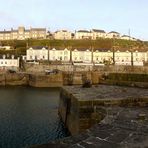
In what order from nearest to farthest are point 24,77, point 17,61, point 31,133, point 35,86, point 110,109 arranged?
point 110,109
point 31,133
point 35,86
point 24,77
point 17,61

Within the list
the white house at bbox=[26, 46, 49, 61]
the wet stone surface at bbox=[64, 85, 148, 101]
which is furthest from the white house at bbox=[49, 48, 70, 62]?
the wet stone surface at bbox=[64, 85, 148, 101]

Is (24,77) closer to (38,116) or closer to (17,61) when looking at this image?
(17,61)

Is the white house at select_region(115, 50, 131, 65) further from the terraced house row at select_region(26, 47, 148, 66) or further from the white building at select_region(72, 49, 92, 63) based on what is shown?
the white building at select_region(72, 49, 92, 63)

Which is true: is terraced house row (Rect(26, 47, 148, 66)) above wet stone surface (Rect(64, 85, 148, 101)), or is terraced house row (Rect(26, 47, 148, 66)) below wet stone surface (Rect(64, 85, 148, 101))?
above

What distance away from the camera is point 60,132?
89.6ft

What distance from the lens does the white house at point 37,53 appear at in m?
125

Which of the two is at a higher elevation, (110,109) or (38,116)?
(110,109)

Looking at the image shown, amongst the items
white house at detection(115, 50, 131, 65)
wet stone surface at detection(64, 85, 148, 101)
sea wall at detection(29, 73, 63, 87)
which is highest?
white house at detection(115, 50, 131, 65)

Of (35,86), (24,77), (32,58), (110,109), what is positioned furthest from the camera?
(32,58)

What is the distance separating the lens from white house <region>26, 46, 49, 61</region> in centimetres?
12475

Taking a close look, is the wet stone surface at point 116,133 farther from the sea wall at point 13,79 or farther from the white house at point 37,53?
the white house at point 37,53

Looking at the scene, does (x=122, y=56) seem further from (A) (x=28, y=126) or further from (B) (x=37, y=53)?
(A) (x=28, y=126)

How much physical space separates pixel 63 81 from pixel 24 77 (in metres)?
11.6

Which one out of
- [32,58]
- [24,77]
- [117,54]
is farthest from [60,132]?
[117,54]
